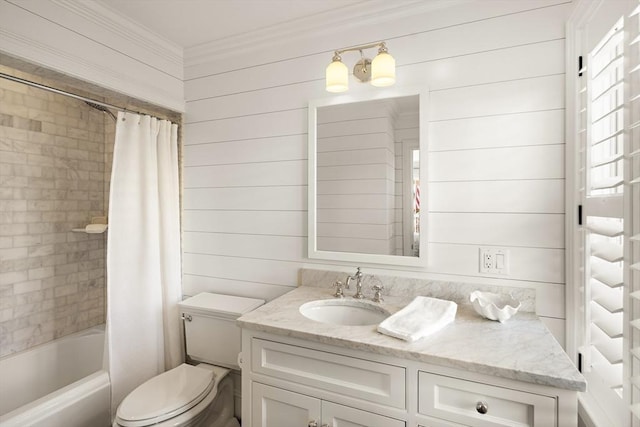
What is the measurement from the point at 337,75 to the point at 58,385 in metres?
2.69

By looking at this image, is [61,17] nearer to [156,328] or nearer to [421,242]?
[156,328]

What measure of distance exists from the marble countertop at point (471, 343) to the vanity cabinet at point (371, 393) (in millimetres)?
42

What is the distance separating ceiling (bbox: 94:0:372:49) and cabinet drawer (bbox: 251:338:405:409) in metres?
1.66

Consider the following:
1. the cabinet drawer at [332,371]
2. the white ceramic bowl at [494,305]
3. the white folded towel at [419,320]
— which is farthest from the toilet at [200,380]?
the white ceramic bowl at [494,305]

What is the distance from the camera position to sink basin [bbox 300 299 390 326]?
4.97 ft

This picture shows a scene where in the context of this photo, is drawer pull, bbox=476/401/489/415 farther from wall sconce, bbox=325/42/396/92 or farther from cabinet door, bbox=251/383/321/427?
wall sconce, bbox=325/42/396/92

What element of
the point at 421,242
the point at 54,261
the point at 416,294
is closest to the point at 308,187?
the point at 421,242

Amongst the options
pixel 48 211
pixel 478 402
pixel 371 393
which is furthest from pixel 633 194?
pixel 48 211

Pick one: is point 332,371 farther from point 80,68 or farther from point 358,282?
point 80,68

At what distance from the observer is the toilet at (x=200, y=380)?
4.72 ft

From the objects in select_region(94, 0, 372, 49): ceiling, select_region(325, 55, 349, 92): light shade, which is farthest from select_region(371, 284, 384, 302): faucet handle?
select_region(94, 0, 372, 49): ceiling

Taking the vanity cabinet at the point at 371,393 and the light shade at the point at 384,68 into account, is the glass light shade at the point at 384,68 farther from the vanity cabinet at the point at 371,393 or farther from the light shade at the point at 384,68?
the vanity cabinet at the point at 371,393

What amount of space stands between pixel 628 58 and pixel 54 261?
3.22 meters

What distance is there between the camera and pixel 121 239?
1822mm
